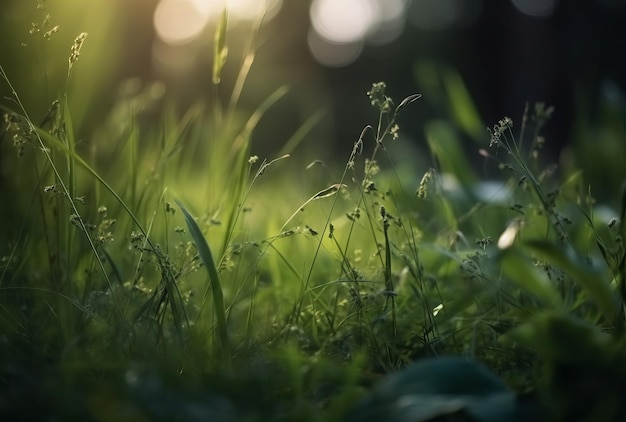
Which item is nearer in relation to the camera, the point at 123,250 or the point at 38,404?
the point at 38,404

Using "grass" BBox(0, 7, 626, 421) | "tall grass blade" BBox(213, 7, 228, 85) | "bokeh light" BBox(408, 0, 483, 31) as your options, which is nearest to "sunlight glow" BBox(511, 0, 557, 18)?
"bokeh light" BBox(408, 0, 483, 31)

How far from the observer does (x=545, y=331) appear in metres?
0.75

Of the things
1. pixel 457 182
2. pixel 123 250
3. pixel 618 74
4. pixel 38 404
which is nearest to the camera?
pixel 38 404

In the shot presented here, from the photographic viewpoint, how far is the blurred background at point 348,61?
5.24 ft

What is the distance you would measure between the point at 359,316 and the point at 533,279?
0.28m

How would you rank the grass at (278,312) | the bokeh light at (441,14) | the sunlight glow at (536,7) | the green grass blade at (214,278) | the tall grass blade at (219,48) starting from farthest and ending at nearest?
1. the bokeh light at (441,14)
2. the sunlight glow at (536,7)
3. the tall grass blade at (219,48)
4. the green grass blade at (214,278)
5. the grass at (278,312)

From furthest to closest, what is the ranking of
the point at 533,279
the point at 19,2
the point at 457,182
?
the point at 457,182, the point at 19,2, the point at 533,279

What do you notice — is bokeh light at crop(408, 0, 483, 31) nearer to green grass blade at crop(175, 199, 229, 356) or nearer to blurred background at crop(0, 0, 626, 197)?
blurred background at crop(0, 0, 626, 197)

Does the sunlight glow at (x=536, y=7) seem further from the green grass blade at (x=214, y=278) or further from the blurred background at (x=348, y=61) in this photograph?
the green grass blade at (x=214, y=278)

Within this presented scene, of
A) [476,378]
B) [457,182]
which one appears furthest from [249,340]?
[457,182]

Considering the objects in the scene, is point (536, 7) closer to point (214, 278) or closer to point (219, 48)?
point (219, 48)

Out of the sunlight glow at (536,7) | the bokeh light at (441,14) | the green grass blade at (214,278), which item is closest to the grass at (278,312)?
the green grass blade at (214,278)

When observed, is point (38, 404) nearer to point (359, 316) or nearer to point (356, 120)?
point (359, 316)

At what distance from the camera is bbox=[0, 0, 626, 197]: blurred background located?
62.9 inches
